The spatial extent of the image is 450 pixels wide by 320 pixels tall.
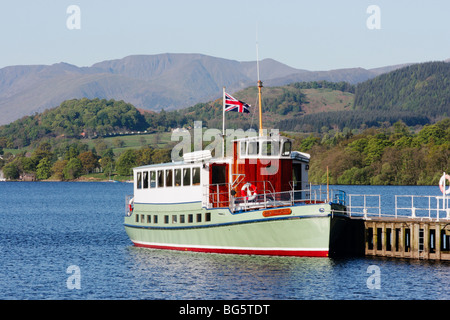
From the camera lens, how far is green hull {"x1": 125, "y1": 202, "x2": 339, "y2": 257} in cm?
4122

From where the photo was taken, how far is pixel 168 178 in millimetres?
48688

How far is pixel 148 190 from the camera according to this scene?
5044 centimetres

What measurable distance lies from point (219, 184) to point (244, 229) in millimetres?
4363

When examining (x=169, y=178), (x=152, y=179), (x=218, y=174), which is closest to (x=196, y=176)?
(x=218, y=174)

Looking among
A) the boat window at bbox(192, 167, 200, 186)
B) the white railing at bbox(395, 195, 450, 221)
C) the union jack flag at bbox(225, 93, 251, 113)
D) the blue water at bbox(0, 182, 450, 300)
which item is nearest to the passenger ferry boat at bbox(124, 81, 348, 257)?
the boat window at bbox(192, 167, 200, 186)

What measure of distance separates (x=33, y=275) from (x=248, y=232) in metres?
13.0

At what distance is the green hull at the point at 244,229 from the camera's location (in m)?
41.2

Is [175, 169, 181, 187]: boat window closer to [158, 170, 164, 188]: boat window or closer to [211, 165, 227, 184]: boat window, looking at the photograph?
[158, 170, 164, 188]: boat window

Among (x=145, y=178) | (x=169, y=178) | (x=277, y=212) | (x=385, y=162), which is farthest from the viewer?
(x=385, y=162)

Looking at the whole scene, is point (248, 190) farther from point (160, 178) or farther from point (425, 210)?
point (425, 210)

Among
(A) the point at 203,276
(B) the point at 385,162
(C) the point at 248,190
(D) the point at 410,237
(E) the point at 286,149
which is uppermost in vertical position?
(E) the point at 286,149

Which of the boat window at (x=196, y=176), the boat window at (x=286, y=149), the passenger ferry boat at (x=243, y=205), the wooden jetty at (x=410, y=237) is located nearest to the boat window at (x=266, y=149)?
the passenger ferry boat at (x=243, y=205)

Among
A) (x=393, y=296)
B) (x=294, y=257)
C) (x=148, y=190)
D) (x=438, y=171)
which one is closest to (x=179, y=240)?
(x=148, y=190)
